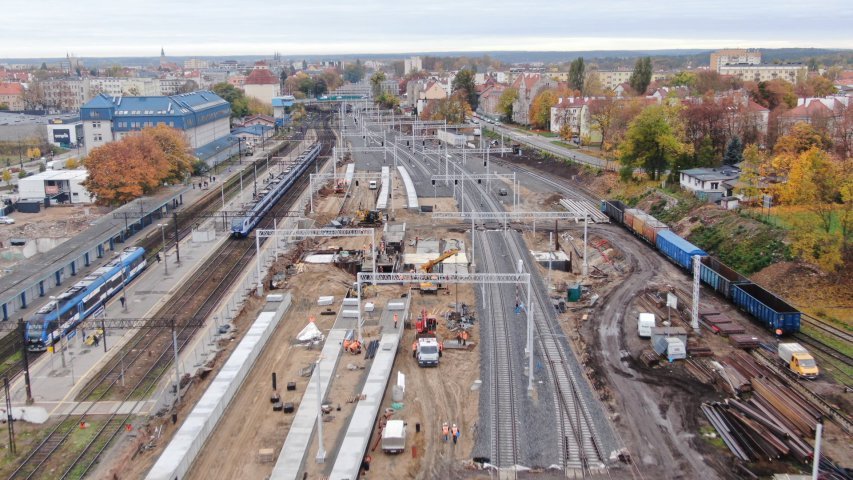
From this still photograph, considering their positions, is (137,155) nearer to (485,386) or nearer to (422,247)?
(422,247)

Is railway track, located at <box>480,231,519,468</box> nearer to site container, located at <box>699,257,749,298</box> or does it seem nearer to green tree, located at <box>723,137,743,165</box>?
site container, located at <box>699,257,749,298</box>

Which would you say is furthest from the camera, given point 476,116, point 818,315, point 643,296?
point 476,116

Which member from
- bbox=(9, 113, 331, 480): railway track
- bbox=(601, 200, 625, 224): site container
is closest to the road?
bbox=(601, 200, 625, 224): site container

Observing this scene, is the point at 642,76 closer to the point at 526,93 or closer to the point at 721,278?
the point at 526,93

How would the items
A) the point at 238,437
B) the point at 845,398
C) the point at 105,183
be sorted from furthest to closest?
1. the point at 105,183
2. the point at 845,398
3. the point at 238,437

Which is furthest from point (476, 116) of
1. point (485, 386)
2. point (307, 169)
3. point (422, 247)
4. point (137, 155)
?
point (485, 386)

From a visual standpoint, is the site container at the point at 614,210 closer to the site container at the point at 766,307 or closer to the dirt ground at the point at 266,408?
the site container at the point at 766,307

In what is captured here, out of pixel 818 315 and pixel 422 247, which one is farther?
pixel 422 247
